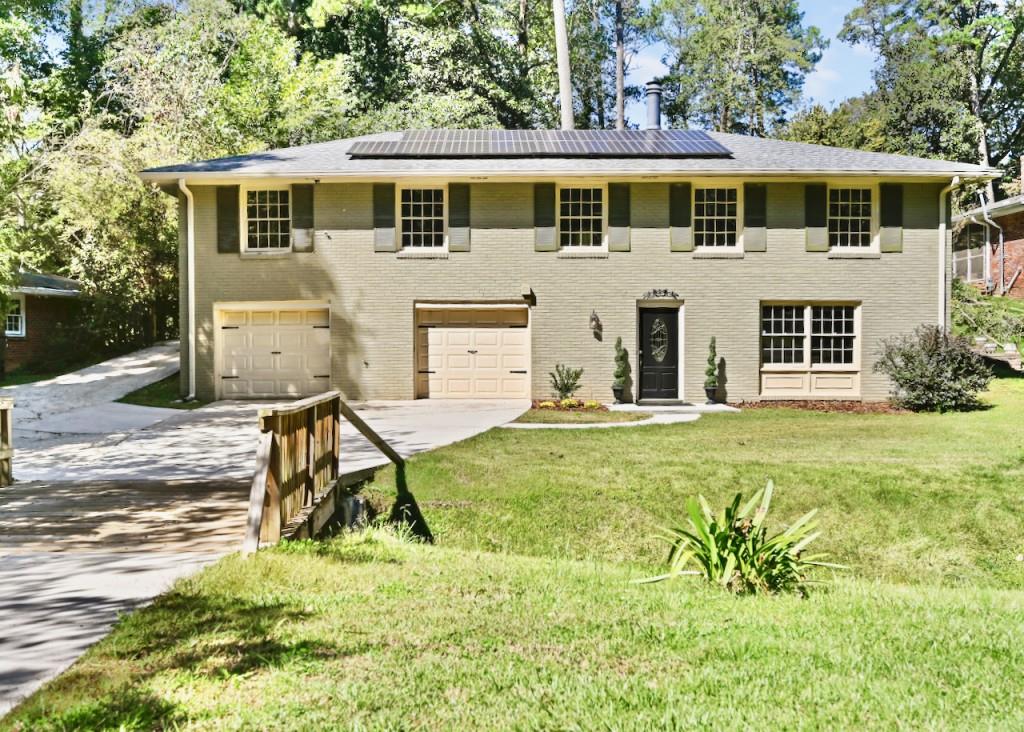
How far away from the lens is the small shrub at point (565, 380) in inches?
688

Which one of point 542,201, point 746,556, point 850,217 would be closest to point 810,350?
point 850,217

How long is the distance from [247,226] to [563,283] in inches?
291

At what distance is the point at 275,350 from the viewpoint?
18.2 meters

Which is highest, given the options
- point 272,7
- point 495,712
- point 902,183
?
point 272,7

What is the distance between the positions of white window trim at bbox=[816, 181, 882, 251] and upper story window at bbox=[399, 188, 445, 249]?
29.1 ft

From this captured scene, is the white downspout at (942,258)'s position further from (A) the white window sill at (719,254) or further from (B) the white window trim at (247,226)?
(B) the white window trim at (247,226)

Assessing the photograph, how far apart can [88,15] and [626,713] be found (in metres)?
40.5

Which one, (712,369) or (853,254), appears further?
(853,254)

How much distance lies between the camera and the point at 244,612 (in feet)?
13.9

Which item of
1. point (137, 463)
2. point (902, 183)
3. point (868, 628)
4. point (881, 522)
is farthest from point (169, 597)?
point (902, 183)

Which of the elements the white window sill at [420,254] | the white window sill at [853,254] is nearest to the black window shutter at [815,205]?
the white window sill at [853,254]

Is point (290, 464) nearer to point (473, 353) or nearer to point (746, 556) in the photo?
point (746, 556)

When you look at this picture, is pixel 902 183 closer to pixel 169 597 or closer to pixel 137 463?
pixel 137 463

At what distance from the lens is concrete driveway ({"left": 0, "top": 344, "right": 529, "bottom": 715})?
416cm
